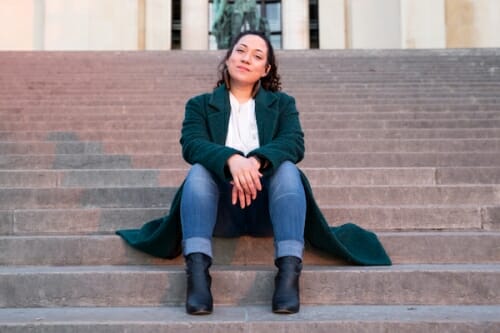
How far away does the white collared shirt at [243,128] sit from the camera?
7.59ft

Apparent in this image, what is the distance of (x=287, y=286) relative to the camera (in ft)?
6.23

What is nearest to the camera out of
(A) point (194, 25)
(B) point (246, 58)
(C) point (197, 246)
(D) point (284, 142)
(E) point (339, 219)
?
(C) point (197, 246)

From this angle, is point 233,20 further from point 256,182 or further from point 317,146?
point 256,182

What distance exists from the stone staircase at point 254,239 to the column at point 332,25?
11699 millimetres

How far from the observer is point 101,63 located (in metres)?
7.89

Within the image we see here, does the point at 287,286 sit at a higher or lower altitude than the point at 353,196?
lower

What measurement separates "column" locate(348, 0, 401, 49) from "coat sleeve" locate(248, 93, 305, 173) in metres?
14.5

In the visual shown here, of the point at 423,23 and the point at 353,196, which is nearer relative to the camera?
the point at 353,196

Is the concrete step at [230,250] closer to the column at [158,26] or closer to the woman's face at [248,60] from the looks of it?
the woman's face at [248,60]

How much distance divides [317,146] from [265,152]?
89.1 inches

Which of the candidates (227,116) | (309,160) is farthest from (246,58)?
(309,160)

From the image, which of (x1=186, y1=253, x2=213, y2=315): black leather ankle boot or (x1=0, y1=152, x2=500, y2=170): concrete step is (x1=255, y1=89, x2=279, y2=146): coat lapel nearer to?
(x1=186, y1=253, x2=213, y2=315): black leather ankle boot

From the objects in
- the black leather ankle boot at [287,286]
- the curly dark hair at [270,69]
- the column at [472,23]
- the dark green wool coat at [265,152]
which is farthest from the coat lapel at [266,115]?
the column at [472,23]

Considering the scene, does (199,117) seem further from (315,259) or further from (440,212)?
(440,212)
